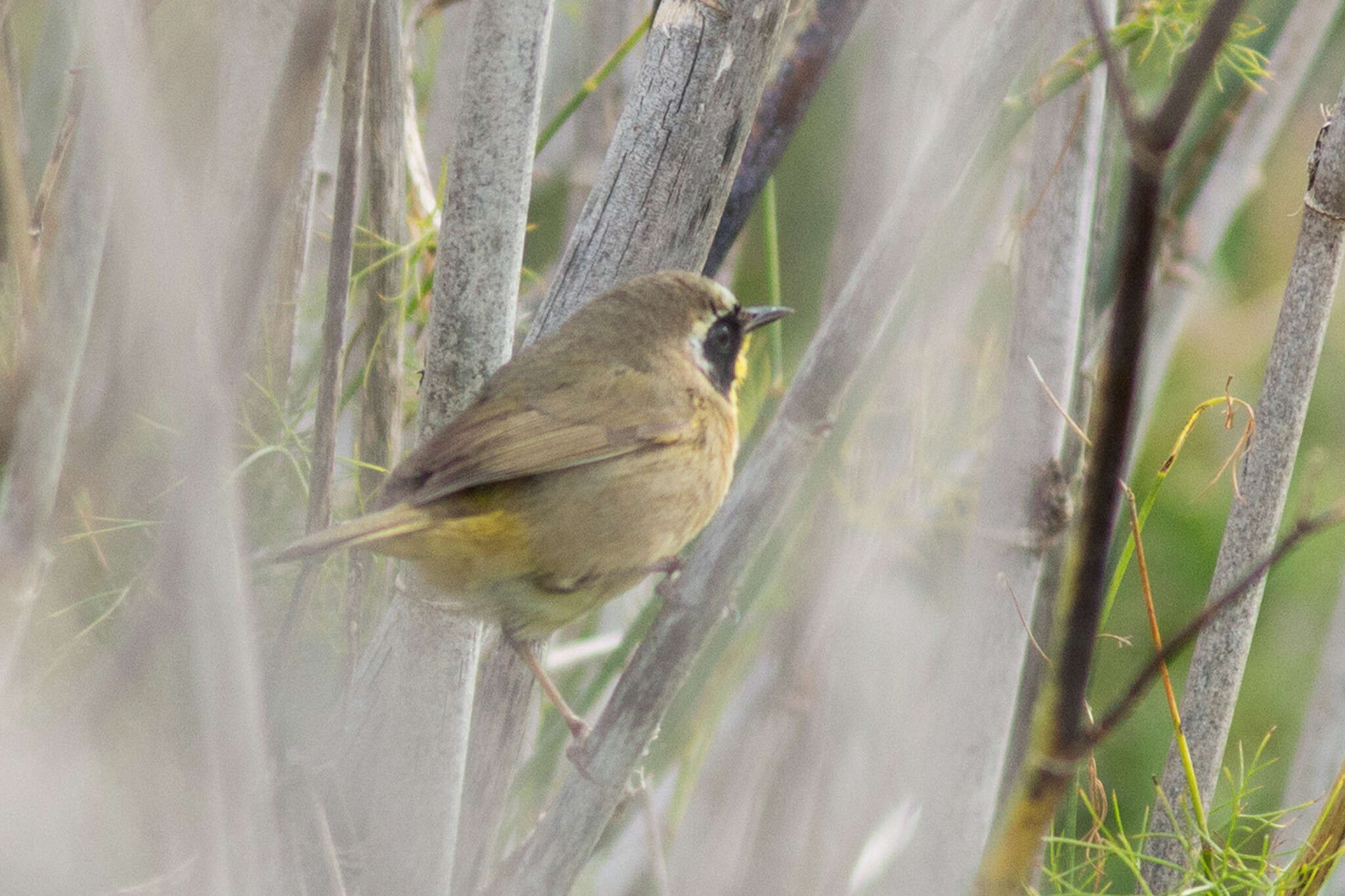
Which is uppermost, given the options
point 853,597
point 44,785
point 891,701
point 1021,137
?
point 1021,137

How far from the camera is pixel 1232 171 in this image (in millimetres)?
2637

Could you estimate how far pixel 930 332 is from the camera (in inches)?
95.9

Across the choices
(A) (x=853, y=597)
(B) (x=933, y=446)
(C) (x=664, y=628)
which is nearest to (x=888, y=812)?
(A) (x=853, y=597)

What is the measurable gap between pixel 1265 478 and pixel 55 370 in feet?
5.15

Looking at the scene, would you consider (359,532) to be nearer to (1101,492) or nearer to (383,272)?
(383,272)

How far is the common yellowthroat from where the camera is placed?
202 centimetres

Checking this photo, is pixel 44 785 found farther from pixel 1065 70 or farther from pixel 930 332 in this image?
pixel 1065 70

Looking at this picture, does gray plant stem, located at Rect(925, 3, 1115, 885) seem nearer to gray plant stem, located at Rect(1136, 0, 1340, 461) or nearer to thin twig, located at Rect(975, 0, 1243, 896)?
gray plant stem, located at Rect(1136, 0, 1340, 461)

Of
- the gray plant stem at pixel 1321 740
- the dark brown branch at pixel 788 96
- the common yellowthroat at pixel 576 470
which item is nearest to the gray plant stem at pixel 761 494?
the common yellowthroat at pixel 576 470

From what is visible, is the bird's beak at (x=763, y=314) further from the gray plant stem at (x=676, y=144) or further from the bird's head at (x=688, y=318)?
the gray plant stem at (x=676, y=144)

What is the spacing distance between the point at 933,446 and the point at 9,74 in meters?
2.00

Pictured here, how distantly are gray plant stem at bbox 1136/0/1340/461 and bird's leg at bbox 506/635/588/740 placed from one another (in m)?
1.27

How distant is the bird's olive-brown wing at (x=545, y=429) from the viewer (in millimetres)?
2002

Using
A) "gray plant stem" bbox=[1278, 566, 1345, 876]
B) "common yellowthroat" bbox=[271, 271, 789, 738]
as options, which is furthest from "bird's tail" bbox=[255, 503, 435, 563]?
"gray plant stem" bbox=[1278, 566, 1345, 876]
